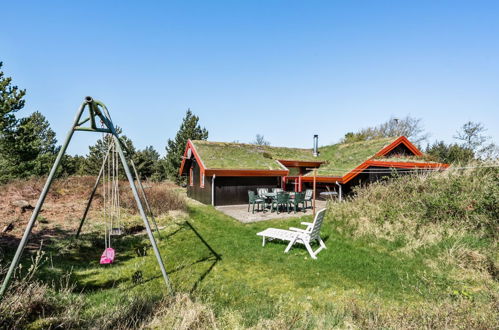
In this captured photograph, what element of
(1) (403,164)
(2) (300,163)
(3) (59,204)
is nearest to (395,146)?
(1) (403,164)

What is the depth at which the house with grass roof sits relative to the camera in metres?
14.4

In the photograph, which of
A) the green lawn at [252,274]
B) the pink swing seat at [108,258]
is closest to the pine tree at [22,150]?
the green lawn at [252,274]

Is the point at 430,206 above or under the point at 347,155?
under

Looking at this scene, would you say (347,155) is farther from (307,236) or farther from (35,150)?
(35,150)

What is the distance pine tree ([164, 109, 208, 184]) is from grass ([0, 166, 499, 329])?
1833cm

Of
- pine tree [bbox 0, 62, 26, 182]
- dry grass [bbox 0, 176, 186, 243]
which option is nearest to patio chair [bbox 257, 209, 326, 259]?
dry grass [bbox 0, 176, 186, 243]

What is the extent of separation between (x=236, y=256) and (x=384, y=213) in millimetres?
5161

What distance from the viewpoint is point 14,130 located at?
62.1 ft

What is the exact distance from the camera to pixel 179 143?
92.9 feet

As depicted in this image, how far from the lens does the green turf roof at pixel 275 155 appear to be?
607 inches

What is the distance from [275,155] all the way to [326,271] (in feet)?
44.7

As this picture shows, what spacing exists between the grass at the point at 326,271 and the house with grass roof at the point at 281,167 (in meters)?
4.59

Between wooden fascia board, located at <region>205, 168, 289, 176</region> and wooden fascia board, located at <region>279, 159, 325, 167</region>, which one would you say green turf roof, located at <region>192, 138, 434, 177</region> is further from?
wooden fascia board, located at <region>279, 159, 325, 167</region>

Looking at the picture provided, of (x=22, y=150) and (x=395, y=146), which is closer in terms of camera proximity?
(x=395, y=146)
